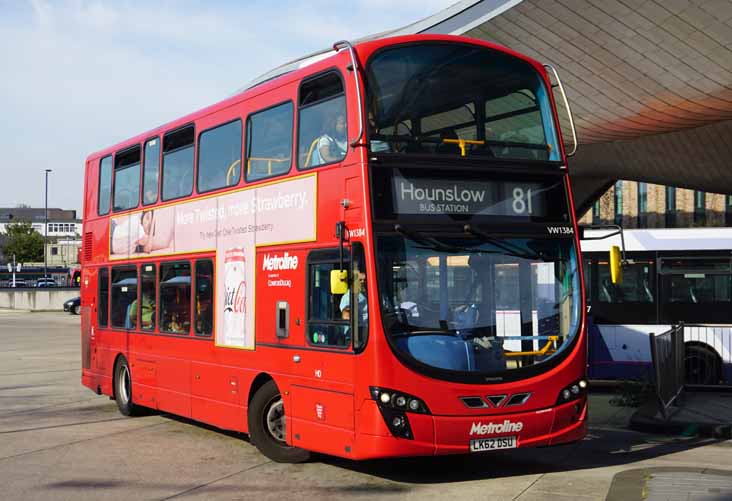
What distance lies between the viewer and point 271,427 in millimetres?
10062

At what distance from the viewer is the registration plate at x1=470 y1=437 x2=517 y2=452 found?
8383 millimetres

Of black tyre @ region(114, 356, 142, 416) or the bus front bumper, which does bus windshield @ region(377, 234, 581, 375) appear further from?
black tyre @ region(114, 356, 142, 416)

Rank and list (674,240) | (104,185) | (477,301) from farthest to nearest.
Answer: (674,240)
(104,185)
(477,301)

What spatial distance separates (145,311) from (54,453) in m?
2.95

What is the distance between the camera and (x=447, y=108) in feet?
29.8

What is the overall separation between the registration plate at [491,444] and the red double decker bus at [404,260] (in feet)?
0.07

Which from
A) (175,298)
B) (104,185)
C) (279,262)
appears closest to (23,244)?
(104,185)

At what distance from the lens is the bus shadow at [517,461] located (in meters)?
9.29

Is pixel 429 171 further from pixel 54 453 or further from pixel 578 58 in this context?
pixel 578 58

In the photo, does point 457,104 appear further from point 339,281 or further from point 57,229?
point 57,229

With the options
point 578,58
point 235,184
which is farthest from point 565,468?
point 578,58

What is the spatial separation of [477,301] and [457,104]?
1.95 m

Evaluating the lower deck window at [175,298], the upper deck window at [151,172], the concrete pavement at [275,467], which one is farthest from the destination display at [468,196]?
the upper deck window at [151,172]

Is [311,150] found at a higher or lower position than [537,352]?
higher
